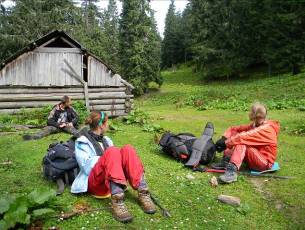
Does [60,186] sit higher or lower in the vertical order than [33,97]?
lower

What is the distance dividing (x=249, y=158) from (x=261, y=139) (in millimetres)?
465

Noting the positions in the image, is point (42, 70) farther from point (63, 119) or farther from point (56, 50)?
point (63, 119)

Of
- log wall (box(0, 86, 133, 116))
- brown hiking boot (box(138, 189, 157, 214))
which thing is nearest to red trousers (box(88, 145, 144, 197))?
brown hiking boot (box(138, 189, 157, 214))

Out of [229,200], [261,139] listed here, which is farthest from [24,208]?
[261,139]

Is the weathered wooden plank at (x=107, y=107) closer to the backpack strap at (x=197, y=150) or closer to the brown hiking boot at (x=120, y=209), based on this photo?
the backpack strap at (x=197, y=150)

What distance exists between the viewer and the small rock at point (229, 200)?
22.5 feet

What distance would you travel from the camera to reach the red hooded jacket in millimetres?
8336

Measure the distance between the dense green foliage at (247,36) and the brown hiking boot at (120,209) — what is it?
32095 millimetres

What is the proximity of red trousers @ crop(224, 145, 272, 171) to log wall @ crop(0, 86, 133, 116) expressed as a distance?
436 inches

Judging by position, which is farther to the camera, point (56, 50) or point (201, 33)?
point (201, 33)

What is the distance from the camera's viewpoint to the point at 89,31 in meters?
38.4

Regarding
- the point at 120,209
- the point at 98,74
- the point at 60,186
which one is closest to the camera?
the point at 120,209

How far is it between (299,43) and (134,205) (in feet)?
106

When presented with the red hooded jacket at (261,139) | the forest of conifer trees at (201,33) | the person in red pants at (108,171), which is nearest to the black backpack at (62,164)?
the person in red pants at (108,171)
